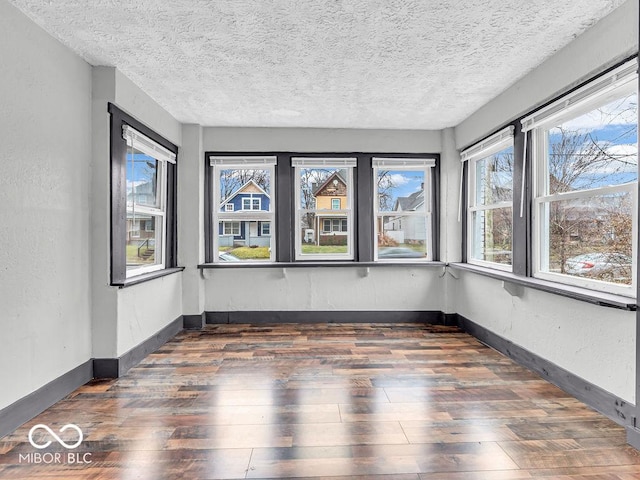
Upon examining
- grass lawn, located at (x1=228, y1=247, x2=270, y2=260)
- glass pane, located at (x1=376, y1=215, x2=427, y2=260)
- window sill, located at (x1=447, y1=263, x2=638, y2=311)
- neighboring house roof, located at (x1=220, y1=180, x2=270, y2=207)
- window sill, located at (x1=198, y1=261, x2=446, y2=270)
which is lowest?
window sill, located at (x1=447, y1=263, x2=638, y2=311)

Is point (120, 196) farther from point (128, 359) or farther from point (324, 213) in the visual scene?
point (324, 213)

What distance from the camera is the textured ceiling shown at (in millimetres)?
2180

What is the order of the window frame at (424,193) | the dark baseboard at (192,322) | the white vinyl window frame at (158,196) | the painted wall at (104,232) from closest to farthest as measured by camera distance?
1. the painted wall at (104,232)
2. the white vinyl window frame at (158,196)
3. the dark baseboard at (192,322)
4. the window frame at (424,193)

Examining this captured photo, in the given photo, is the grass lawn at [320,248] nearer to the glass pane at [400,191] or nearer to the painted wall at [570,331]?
the glass pane at [400,191]

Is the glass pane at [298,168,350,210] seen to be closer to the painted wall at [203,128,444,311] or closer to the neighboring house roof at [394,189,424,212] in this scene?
the painted wall at [203,128,444,311]

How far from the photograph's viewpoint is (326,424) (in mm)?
2219

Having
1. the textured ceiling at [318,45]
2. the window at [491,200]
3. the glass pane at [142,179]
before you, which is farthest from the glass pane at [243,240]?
the window at [491,200]

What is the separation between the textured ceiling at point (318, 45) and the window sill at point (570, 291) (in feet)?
5.58

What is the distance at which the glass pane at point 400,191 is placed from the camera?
486 centimetres

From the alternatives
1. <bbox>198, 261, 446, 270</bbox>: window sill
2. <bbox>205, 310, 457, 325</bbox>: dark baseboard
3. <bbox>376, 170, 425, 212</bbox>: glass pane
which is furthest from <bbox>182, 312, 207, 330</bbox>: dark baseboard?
<bbox>376, 170, 425, 212</bbox>: glass pane

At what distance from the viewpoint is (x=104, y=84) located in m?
2.96

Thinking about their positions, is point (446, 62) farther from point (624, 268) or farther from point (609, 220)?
point (624, 268)

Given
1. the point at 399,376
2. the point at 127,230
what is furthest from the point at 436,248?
the point at 127,230

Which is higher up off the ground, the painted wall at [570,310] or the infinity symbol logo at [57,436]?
the painted wall at [570,310]
